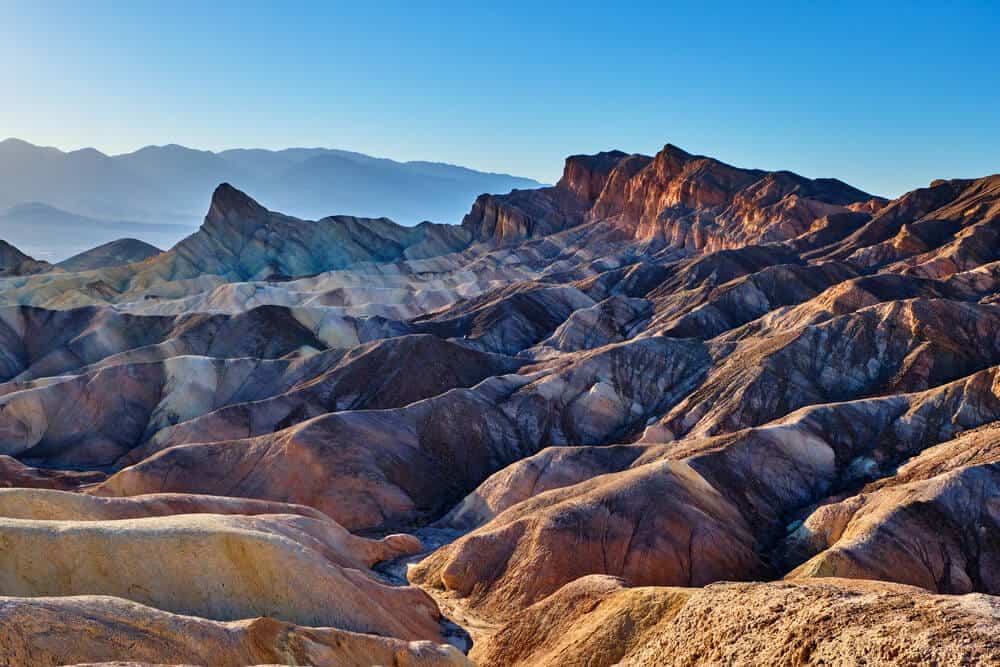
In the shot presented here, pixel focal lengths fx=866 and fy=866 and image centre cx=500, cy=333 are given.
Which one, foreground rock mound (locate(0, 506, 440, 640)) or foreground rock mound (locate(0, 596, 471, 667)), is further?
foreground rock mound (locate(0, 506, 440, 640))

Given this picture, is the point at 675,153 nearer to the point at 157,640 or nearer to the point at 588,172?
the point at 588,172

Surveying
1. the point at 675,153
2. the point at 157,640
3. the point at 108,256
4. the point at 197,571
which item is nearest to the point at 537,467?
the point at 197,571

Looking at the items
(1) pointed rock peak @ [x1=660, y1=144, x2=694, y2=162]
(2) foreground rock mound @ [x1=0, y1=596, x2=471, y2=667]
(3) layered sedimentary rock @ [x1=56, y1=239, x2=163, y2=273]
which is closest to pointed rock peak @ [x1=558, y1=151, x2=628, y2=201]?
(1) pointed rock peak @ [x1=660, y1=144, x2=694, y2=162]

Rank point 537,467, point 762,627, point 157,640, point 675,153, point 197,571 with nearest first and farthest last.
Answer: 1. point 762,627
2. point 157,640
3. point 197,571
4. point 537,467
5. point 675,153

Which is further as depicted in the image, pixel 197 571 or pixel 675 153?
pixel 675 153

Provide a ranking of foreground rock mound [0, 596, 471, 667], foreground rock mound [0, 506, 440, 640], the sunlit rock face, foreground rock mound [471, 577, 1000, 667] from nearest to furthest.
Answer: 1. foreground rock mound [471, 577, 1000, 667]
2. foreground rock mound [0, 596, 471, 667]
3. the sunlit rock face
4. foreground rock mound [0, 506, 440, 640]

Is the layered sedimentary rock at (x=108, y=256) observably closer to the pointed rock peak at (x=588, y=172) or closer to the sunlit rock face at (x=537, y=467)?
the sunlit rock face at (x=537, y=467)

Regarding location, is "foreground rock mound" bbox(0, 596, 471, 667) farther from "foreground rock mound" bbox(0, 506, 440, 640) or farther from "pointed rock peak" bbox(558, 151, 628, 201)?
"pointed rock peak" bbox(558, 151, 628, 201)
